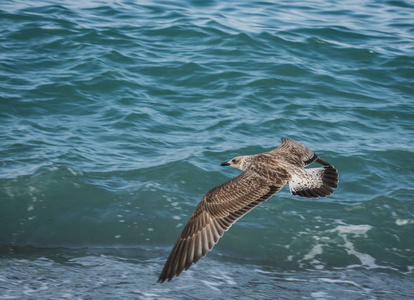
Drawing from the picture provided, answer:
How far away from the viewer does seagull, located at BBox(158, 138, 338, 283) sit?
4.63 metres

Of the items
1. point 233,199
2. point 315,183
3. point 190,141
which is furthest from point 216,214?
point 190,141

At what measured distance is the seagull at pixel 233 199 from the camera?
4629 millimetres

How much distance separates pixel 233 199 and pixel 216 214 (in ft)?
0.67

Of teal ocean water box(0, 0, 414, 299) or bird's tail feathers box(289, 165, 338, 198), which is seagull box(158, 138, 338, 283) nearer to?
bird's tail feathers box(289, 165, 338, 198)

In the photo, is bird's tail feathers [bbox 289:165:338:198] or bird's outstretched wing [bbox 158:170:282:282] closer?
bird's outstretched wing [bbox 158:170:282:282]

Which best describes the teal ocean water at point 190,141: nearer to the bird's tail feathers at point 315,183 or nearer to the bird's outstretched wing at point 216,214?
the bird's outstretched wing at point 216,214

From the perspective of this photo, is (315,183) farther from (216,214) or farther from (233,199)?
(216,214)

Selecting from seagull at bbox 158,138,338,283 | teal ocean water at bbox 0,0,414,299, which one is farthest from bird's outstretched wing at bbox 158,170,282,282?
teal ocean water at bbox 0,0,414,299

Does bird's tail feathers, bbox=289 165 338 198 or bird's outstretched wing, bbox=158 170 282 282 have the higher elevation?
bird's tail feathers, bbox=289 165 338 198

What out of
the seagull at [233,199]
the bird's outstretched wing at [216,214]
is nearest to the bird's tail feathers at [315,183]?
the seagull at [233,199]

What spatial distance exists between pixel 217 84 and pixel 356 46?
3.48 meters

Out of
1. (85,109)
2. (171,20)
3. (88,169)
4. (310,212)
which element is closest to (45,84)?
(85,109)

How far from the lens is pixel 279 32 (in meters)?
11.4

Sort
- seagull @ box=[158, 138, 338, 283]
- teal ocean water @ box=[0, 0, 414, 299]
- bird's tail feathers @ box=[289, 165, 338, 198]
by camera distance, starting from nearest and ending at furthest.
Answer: seagull @ box=[158, 138, 338, 283] < bird's tail feathers @ box=[289, 165, 338, 198] < teal ocean water @ box=[0, 0, 414, 299]
